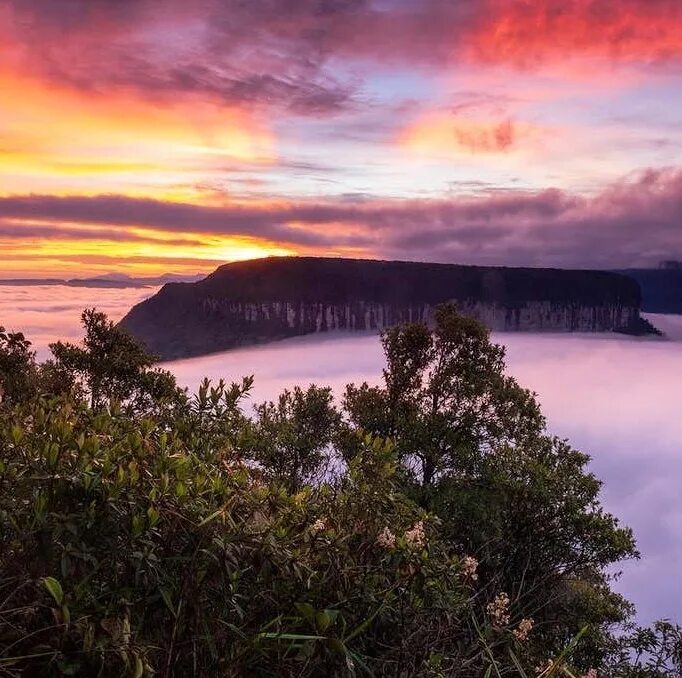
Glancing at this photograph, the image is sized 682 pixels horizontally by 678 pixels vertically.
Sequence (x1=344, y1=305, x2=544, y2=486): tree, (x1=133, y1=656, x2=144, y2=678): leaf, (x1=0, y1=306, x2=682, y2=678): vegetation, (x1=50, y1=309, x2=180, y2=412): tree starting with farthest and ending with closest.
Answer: (x1=344, y1=305, x2=544, y2=486): tree
(x1=50, y1=309, x2=180, y2=412): tree
(x1=0, y1=306, x2=682, y2=678): vegetation
(x1=133, y1=656, x2=144, y2=678): leaf

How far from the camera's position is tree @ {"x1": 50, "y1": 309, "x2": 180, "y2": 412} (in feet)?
85.6

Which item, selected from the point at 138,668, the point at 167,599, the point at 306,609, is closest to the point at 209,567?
the point at 167,599

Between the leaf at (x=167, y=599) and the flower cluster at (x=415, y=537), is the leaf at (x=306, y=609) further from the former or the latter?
the flower cluster at (x=415, y=537)

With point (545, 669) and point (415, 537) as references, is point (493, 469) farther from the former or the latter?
point (545, 669)

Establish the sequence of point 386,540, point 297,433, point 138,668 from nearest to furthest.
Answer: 1. point 138,668
2. point 386,540
3. point 297,433

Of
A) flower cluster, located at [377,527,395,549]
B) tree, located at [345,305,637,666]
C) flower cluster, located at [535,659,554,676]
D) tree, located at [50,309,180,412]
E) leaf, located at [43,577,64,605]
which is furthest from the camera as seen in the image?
tree, located at [50,309,180,412]

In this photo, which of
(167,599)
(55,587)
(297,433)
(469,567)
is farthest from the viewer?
(297,433)

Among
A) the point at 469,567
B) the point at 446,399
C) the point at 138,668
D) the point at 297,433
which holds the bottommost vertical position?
the point at 297,433

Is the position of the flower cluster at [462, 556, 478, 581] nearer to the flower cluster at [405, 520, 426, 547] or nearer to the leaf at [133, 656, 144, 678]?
the flower cluster at [405, 520, 426, 547]

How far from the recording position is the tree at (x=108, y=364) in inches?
1027

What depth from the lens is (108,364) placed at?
26.3m

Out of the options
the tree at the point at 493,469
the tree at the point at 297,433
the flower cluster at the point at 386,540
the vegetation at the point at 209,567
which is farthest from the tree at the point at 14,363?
the flower cluster at the point at 386,540

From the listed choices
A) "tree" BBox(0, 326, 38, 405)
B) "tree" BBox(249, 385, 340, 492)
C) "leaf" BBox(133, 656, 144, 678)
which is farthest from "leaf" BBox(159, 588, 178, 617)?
"tree" BBox(249, 385, 340, 492)

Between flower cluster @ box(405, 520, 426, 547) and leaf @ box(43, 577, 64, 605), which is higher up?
leaf @ box(43, 577, 64, 605)
